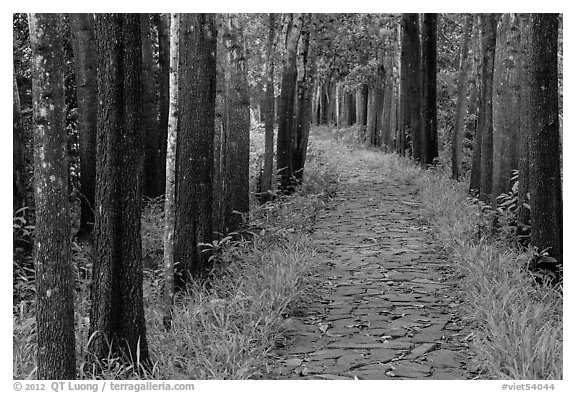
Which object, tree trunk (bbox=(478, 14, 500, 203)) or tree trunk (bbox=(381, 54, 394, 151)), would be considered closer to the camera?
tree trunk (bbox=(478, 14, 500, 203))

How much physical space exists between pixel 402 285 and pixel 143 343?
3466 mm

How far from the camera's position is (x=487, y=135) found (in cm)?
1084

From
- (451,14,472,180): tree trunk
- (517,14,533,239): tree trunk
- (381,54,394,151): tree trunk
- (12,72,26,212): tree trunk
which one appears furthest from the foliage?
(381,54,394,151): tree trunk

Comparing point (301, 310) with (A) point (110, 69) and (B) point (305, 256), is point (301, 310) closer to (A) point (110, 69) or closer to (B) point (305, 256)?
(B) point (305, 256)

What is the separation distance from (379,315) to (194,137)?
297 cm

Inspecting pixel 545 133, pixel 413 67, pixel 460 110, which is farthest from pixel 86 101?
pixel 413 67

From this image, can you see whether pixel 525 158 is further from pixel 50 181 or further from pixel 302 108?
pixel 302 108

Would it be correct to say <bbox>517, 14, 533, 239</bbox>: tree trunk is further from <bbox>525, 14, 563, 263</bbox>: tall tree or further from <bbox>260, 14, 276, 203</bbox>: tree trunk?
<bbox>260, 14, 276, 203</bbox>: tree trunk

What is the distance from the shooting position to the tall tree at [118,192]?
498cm

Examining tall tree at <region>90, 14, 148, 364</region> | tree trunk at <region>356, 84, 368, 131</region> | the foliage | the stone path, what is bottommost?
the stone path

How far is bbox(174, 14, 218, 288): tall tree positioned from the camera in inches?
312

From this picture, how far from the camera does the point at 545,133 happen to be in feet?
23.6

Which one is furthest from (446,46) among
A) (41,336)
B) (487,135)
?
(41,336)

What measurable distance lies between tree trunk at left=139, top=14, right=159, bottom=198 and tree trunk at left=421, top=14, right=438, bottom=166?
7607 millimetres
